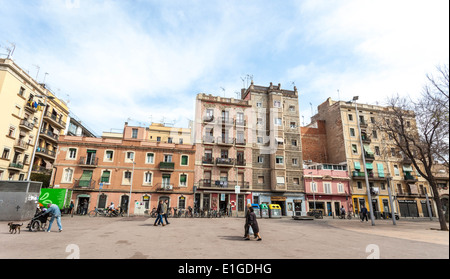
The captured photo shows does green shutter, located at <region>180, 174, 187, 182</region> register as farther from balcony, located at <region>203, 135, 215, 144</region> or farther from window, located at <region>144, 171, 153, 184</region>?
balcony, located at <region>203, 135, 215, 144</region>

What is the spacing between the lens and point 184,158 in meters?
32.8

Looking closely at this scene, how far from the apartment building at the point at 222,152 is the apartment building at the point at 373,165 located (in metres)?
16.6

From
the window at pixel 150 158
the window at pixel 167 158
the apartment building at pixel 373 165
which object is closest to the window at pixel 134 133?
the window at pixel 150 158

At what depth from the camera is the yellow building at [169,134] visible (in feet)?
148

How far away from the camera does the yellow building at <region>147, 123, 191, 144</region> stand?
1775 inches

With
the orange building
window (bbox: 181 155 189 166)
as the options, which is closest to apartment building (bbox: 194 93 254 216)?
window (bbox: 181 155 189 166)

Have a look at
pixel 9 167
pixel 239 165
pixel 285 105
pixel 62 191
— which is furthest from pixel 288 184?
pixel 9 167

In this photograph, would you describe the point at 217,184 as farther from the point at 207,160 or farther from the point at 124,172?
the point at 124,172

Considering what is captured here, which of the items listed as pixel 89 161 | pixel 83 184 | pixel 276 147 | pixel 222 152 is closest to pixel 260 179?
pixel 276 147

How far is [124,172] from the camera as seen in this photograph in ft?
99.4

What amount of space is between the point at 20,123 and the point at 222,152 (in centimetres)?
2829

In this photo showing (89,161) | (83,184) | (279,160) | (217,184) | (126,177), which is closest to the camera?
(83,184)
